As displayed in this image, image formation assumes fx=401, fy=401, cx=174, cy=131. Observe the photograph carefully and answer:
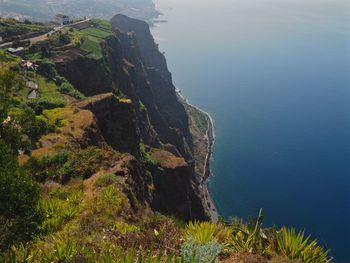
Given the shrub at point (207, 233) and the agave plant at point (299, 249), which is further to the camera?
the shrub at point (207, 233)

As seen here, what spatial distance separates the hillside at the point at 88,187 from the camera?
14156 mm

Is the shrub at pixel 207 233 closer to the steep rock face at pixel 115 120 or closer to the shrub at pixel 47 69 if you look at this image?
the steep rock face at pixel 115 120

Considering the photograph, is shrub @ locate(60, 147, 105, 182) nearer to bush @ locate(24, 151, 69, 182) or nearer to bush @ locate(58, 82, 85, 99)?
bush @ locate(24, 151, 69, 182)

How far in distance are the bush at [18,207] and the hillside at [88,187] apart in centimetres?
4

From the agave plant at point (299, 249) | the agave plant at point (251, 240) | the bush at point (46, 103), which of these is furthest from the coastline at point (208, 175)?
the agave plant at point (299, 249)

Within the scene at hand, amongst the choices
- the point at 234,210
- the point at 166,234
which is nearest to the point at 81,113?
the point at 166,234

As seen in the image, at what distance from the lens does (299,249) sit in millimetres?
13805

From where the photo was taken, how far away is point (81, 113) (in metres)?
48.8

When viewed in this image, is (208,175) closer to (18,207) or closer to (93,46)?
(93,46)

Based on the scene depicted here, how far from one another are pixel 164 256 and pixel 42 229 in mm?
6281

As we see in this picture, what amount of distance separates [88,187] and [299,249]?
726 inches

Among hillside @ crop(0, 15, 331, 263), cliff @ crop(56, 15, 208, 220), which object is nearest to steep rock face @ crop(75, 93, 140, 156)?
cliff @ crop(56, 15, 208, 220)

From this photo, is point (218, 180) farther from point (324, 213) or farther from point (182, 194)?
point (182, 194)

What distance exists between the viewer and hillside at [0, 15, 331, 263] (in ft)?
46.4
